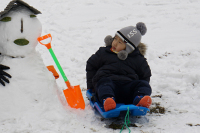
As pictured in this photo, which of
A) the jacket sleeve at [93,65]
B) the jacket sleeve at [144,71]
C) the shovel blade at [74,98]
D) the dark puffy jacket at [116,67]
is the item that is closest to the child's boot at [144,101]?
the dark puffy jacket at [116,67]

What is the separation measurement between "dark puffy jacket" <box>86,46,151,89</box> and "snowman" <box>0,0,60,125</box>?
0.61 m

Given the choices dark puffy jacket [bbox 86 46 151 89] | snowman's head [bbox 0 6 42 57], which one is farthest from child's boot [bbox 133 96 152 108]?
snowman's head [bbox 0 6 42 57]

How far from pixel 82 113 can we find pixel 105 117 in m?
0.33

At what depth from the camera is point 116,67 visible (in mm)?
3072

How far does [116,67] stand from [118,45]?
29 cm

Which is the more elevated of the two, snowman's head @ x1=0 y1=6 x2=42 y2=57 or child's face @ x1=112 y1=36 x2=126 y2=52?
snowman's head @ x1=0 y1=6 x2=42 y2=57

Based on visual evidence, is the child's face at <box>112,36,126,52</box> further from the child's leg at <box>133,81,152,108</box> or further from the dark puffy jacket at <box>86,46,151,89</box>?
the child's leg at <box>133,81,152,108</box>

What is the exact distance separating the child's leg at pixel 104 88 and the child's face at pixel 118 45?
0.46 meters

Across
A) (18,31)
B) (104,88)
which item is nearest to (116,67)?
(104,88)

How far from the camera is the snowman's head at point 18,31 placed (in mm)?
2678

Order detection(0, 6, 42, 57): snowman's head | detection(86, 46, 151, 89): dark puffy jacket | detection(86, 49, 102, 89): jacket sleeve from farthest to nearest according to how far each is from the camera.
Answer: detection(86, 49, 102, 89): jacket sleeve < detection(86, 46, 151, 89): dark puffy jacket < detection(0, 6, 42, 57): snowman's head

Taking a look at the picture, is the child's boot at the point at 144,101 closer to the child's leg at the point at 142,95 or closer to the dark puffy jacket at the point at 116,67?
the child's leg at the point at 142,95

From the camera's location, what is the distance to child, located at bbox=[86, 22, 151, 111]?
2869mm

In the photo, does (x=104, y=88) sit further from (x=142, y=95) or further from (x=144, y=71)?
(x=144, y=71)
